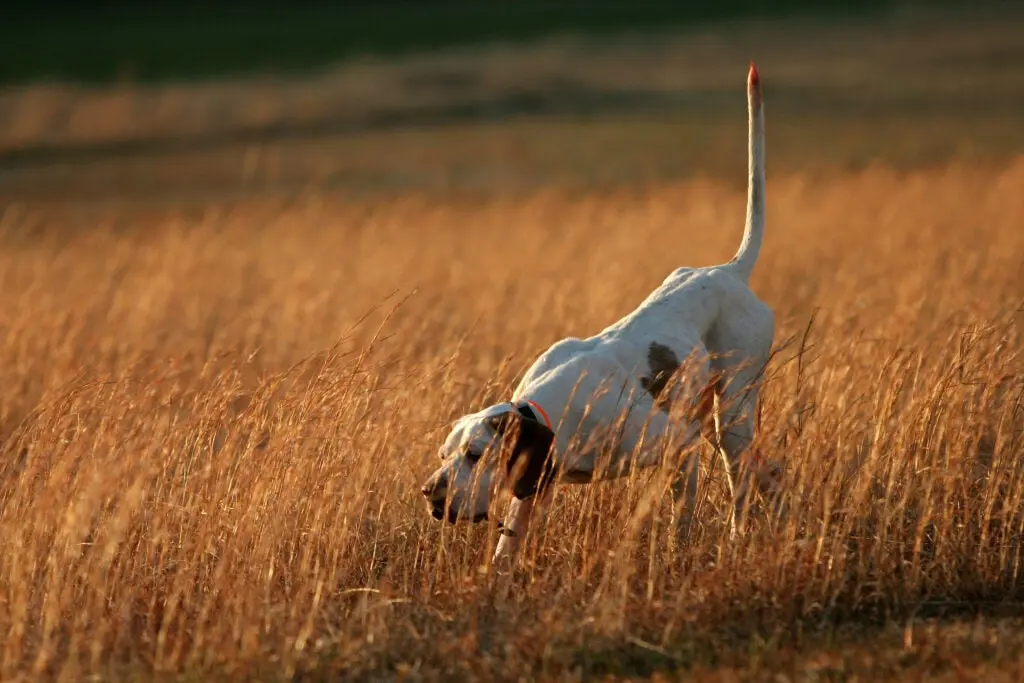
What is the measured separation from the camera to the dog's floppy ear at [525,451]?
16.3 ft

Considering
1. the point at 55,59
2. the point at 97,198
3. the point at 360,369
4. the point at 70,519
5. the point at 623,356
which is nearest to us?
the point at 70,519

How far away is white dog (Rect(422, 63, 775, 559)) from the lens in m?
4.96

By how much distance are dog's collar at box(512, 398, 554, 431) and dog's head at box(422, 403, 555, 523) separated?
2cm

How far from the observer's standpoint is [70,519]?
15.6 ft

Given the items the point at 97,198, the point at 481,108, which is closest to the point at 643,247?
the point at 97,198

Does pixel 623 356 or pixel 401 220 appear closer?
pixel 623 356

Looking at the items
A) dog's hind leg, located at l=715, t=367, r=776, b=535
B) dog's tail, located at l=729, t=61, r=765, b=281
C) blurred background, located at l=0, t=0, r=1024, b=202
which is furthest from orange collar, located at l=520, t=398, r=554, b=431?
blurred background, located at l=0, t=0, r=1024, b=202

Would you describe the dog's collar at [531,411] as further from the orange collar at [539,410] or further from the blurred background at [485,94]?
the blurred background at [485,94]

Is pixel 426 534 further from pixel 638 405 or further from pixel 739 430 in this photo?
pixel 739 430

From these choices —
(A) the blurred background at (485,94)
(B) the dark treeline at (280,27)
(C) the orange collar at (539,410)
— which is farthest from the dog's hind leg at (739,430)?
(B) the dark treeline at (280,27)

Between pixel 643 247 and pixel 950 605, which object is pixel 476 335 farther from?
pixel 950 605

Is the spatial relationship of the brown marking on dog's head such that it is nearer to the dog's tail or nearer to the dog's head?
the dog's head

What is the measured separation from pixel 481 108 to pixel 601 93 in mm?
4460

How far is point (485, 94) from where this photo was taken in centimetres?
4128
